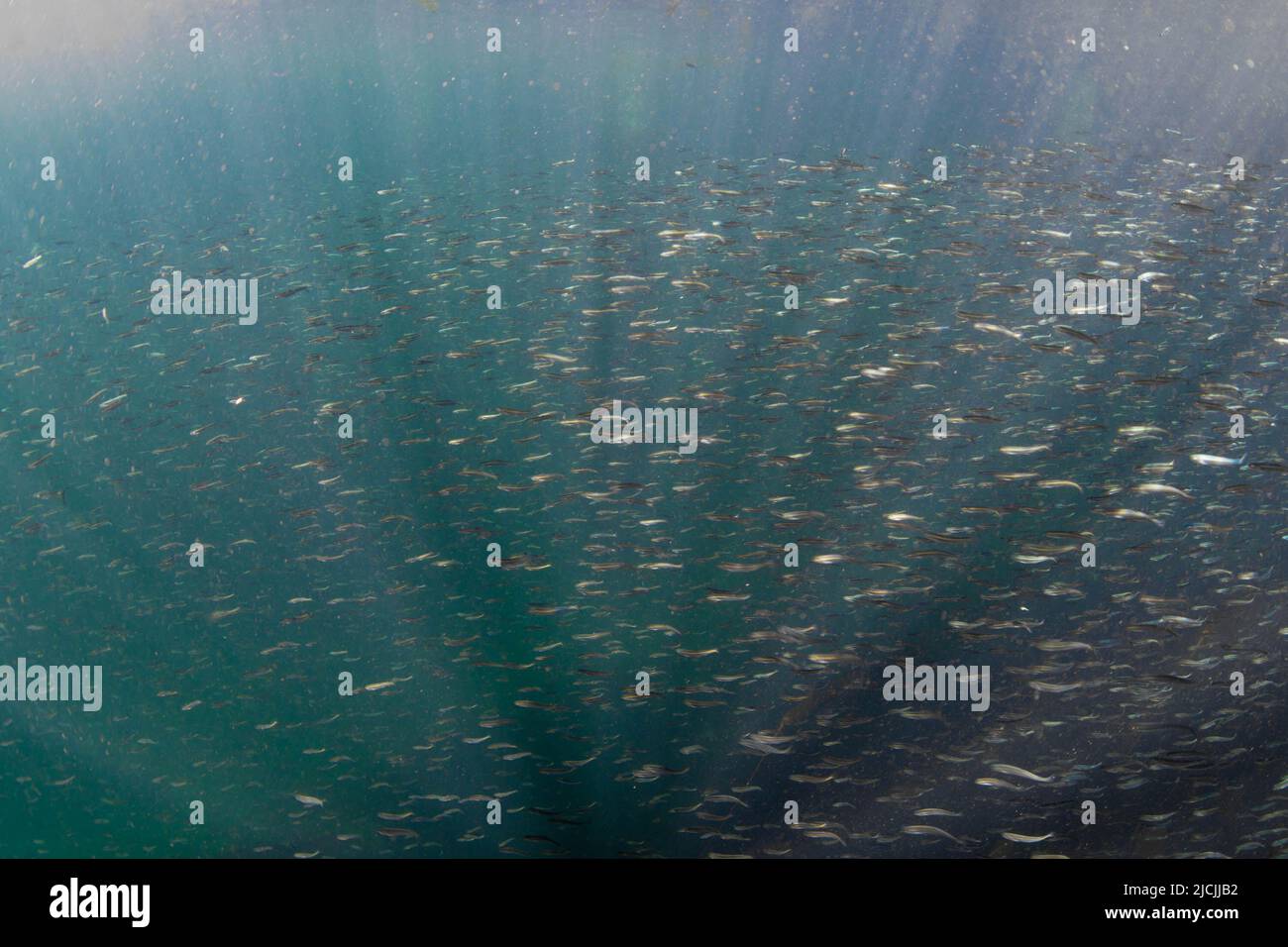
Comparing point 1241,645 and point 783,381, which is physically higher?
point 783,381

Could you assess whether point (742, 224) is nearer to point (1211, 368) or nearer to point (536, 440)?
point (536, 440)

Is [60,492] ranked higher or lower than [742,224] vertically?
lower

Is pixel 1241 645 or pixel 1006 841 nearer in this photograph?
pixel 1006 841

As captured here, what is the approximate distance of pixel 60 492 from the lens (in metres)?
5.60

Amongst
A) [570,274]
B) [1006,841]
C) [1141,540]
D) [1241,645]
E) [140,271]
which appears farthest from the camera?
[140,271]

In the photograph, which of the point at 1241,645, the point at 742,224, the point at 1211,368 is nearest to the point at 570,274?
the point at 742,224

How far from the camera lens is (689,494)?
508 centimetres

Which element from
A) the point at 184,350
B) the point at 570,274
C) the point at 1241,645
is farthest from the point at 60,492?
the point at 1241,645

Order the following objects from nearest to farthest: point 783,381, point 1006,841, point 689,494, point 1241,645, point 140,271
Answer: point 1006,841 < point 1241,645 < point 689,494 < point 783,381 < point 140,271

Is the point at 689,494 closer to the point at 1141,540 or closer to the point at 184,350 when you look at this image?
the point at 1141,540

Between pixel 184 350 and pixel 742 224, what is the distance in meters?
4.03

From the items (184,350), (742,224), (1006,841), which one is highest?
(742,224)

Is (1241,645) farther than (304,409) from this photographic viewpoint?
No

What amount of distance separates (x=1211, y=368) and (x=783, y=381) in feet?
8.22
